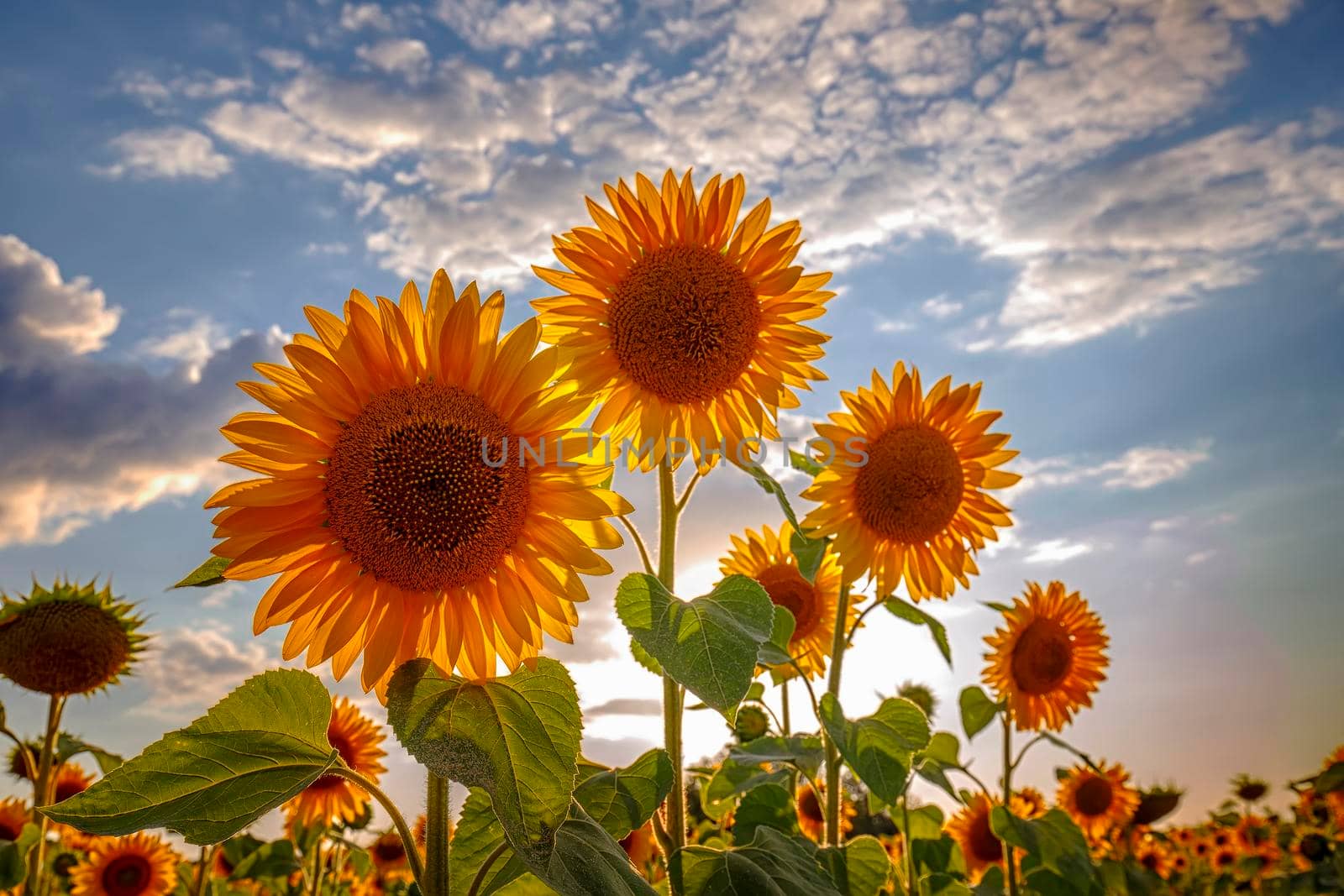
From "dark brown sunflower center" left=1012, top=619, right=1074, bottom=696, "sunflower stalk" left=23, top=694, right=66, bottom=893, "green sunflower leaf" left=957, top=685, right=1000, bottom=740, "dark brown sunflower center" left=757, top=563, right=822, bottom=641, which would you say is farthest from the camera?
"dark brown sunflower center" left=1012, top=619, right=1074, bottom=696

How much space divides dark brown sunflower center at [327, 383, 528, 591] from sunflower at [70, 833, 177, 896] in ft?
17.7

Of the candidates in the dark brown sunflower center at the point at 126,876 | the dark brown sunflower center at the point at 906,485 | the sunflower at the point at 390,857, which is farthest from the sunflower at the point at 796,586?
the dark brown sunflower center at the point at 126,876

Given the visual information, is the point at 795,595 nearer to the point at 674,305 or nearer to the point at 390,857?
the point at 674,305

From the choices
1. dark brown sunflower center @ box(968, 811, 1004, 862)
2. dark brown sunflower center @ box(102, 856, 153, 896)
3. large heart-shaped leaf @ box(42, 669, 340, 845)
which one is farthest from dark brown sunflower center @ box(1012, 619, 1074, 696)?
dark brown sunflower center @ box(102, 856, 153, 896)

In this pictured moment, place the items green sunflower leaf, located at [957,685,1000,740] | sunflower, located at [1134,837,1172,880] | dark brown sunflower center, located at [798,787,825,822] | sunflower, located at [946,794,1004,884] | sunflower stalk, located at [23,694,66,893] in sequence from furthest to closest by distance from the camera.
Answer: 1. sunflower, located at [1134,837,1172,880]
2. sunflower, located at [946,794,1004,884]
3. dark brown sunflower center, located at [798,787,825,822]
4. green sunflower leaf, located at [957,685,1000,740]
5. sunflower stalk, located at [23,694,66,893]

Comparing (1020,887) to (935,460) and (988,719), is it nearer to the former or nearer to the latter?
(988,719)

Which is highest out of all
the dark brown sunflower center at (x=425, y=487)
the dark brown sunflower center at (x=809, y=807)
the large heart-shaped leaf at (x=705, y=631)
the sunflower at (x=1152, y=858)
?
the dark brown sunflower center at (x=425, y=487)

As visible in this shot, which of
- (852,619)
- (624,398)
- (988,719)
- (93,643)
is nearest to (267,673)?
(624,398)

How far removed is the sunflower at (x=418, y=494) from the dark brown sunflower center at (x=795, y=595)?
222 centimetres

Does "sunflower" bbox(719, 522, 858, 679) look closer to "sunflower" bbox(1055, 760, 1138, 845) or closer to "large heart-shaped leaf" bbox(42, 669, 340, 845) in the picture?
"large heart-shaped leaf" bbox(42, 669, 340, 845)

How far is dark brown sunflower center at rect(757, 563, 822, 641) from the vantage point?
13.9 feet

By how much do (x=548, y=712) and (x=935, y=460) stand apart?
2488mm

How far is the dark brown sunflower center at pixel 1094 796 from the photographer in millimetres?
7156

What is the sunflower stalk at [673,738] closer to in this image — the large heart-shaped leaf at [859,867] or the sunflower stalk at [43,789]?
the large heart-shaped leaf at [859,867]
